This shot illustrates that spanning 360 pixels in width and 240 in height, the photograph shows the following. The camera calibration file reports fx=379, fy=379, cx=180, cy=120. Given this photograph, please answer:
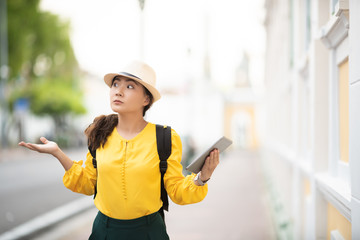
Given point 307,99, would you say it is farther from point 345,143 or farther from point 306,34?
point 345,143

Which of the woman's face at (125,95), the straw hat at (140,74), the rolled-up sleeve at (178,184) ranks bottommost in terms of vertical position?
the rolled-up sleeve at (178,184)

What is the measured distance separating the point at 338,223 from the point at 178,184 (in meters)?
1.14

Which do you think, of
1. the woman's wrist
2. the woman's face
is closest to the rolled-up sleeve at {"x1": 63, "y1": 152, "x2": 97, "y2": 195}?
the woman's face

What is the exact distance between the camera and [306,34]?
446 cm

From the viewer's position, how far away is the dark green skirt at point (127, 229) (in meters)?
2.23

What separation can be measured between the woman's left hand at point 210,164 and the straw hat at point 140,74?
0.58m

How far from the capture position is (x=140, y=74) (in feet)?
7.55

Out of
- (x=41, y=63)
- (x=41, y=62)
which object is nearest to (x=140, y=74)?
(x=41, y=62)

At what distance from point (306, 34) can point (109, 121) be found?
9.81ft

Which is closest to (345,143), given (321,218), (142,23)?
(321,218)

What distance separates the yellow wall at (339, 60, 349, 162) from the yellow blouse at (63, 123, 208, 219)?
1.03m

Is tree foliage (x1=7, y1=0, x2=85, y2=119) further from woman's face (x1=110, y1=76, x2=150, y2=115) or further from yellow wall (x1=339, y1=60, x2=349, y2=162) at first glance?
yellow wall (x1=339, y1=60, x2=349, y2=162)

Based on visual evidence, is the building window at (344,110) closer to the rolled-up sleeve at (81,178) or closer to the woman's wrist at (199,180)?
the woman's wrist at (199,180)

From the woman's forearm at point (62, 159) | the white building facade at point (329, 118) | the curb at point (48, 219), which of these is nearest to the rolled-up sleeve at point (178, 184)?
the woman's forearm at point (62, 159)
